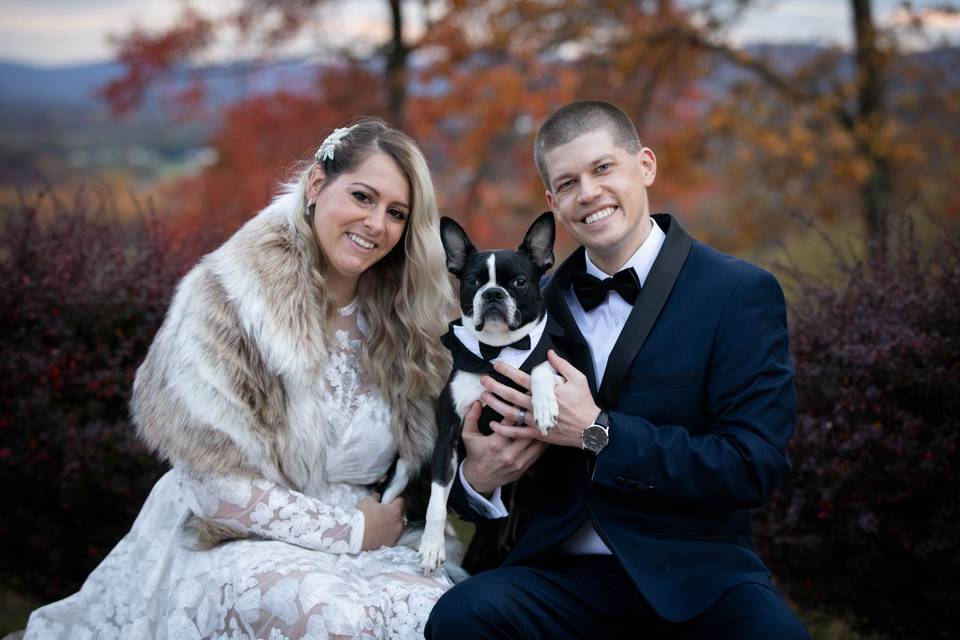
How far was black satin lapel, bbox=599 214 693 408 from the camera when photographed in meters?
2.61

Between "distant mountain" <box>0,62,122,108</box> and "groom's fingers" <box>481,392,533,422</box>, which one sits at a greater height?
"distant mountain" <box>0,62,122,108</box>

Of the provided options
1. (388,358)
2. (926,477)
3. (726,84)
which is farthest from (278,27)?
(926,477)

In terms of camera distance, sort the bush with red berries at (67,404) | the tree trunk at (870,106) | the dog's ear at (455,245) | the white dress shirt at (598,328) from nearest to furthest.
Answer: the white dress shirt at (598,328)
the dog's ear at (455,245)
the bush with red berries at (67,404)
the tree trunk at (870,106)

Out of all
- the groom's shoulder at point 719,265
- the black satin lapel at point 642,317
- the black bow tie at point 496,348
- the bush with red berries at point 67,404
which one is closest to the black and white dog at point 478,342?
the black bow tie at point 496,348

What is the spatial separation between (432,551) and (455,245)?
1099mm

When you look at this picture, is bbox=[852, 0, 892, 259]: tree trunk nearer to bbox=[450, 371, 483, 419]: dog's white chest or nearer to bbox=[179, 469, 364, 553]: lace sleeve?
bbox=[450, 371, 483, 419]: dog's white chest

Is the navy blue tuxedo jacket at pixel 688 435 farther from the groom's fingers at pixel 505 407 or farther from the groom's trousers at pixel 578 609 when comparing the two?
the groom's fingers at pixel 505 407

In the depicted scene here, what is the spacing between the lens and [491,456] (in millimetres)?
2793

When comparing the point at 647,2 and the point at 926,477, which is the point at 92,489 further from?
the point at 647,2

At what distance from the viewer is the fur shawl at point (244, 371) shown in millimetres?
2766

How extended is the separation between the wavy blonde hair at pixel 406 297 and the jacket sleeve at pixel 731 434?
0.85 metres

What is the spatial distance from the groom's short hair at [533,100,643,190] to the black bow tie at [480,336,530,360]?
665 millimetres

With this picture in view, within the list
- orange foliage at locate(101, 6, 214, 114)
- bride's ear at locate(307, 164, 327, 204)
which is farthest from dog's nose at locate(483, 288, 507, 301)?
orange foliage at locate(101, 6, 214, 114)

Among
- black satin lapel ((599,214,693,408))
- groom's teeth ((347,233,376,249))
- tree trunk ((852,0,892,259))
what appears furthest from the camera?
tree trunk ((852,0,892,259))
